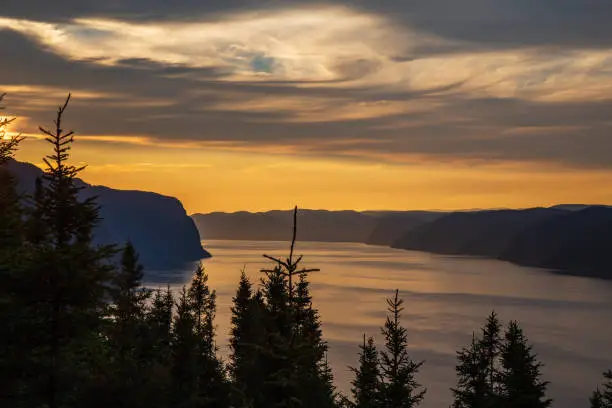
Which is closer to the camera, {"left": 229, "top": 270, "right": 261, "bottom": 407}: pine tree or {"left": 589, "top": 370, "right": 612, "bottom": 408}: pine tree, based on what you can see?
{"left": 229, "top": 270, "right": 261, "bottom": 407}: pine tree

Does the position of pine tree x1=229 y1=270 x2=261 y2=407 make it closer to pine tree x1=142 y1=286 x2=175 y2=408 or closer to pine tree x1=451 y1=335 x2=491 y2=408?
pine tree x1=142 y1=286 x2=175 y2=408

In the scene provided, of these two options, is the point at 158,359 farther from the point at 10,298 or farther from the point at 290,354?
the point at 290,354

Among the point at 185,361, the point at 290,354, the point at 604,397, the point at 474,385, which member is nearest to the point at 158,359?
the point at 185,361

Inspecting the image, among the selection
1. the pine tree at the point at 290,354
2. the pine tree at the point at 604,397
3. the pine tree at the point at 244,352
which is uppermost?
the pine tree at the point at 290,354

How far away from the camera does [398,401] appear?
40906mm

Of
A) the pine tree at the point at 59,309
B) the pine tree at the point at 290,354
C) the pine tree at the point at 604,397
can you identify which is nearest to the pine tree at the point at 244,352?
the pine tree at the point at 290,354

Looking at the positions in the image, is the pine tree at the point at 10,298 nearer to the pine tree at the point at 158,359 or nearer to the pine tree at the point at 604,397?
the pine tree at the point at 158,359

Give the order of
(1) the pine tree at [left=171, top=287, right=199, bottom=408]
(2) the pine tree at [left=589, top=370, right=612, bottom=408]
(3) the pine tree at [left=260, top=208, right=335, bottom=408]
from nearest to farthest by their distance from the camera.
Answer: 1. (3) the pine tree at [left=260, top=208, right=335, bottom=408]
2. (1) the pine tree at [left=171, top=287, right=199, bottom=408]
3. (2) the pine tree at [left=589, top=370, right=612, bottom=408]

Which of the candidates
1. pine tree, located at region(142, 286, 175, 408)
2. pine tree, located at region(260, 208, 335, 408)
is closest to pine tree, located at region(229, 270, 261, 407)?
pine tree, located at region(260, 208, 335, 408)

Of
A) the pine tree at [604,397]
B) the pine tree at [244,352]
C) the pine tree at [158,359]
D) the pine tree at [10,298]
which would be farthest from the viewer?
the pine tree at [604,397]

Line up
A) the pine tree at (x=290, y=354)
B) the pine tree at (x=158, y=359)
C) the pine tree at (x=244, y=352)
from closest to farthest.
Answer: the pine tree at (x=290, y=354), the pine tree at (x=158, y=359), the pine tree at (x=244, y=352)

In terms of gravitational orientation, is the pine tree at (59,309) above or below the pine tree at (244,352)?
above

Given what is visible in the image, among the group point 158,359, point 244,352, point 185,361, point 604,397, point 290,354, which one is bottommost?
point 604,397

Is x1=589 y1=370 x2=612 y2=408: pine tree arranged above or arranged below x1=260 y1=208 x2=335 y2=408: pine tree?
below
